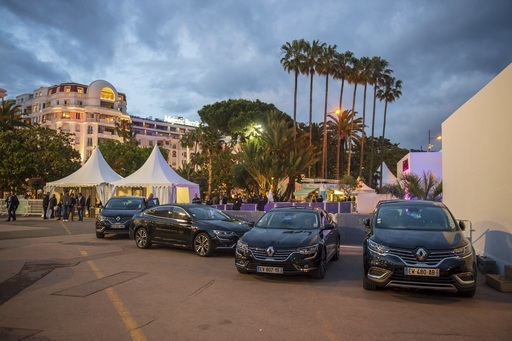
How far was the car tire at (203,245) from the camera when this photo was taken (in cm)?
1177

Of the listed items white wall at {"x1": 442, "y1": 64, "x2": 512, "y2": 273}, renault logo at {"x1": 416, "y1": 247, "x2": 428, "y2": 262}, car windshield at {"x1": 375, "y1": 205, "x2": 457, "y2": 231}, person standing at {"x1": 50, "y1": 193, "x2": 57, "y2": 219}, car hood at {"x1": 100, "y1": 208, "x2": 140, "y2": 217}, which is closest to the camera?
renault logo at {"x1": 416, "y1": 247, "x2": 428, "y2": 262}

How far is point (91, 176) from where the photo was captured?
3222cm

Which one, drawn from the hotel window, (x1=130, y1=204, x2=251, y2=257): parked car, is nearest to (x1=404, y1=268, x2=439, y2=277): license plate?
(x1=130, y1=204, x2=251, y2=257): parked car

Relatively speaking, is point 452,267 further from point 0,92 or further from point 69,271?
point 0,92

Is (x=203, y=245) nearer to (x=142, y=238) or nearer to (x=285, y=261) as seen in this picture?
(x=142, y=238)

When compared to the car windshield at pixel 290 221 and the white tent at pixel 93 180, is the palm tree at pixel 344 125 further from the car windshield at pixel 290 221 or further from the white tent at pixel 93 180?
the car windshield at pixel 290 221

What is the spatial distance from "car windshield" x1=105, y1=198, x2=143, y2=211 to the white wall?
12.4 metres

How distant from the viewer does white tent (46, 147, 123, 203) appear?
31500 millimetres

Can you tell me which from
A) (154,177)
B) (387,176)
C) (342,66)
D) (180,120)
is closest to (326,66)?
(342,66)

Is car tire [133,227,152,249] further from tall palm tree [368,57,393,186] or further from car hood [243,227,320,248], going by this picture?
tall palm tree [368,57,393,186]

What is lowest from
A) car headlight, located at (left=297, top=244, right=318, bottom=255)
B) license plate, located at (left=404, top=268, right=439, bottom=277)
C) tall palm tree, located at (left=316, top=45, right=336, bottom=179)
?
license plate, located at (left=404, top=268, right=439, bottom=277)

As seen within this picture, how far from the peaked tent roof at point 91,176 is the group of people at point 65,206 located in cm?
203

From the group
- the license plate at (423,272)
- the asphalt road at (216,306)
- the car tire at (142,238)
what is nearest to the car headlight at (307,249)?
the asphalt road at (216,306)

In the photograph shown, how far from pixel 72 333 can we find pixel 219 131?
56166mm
